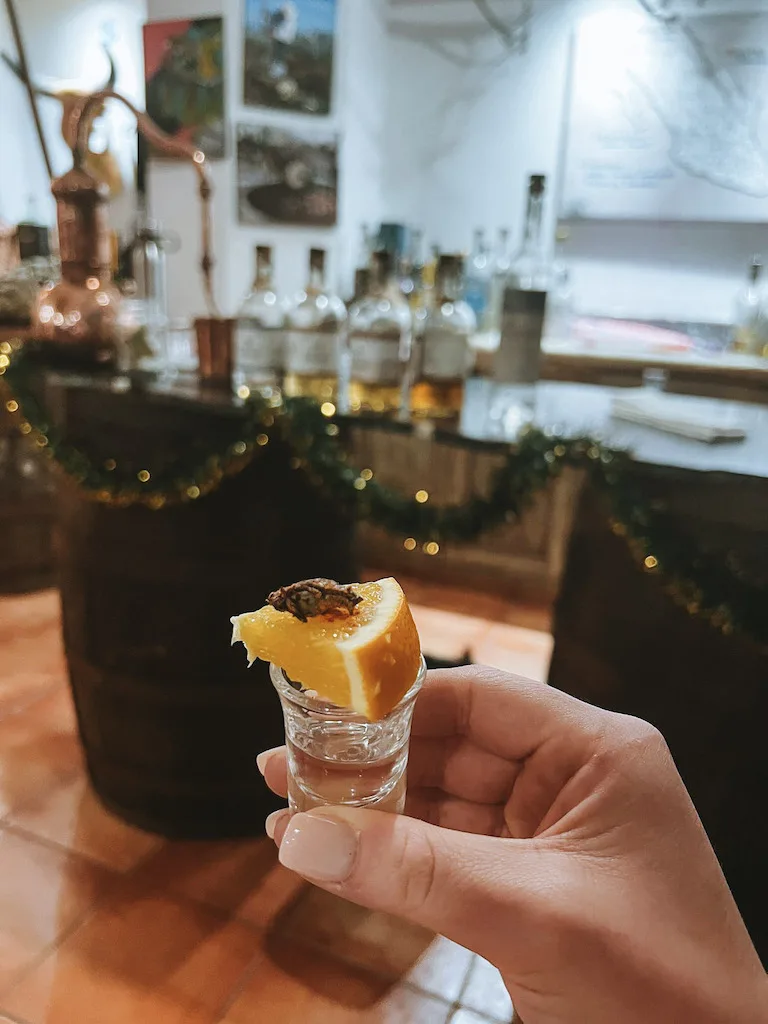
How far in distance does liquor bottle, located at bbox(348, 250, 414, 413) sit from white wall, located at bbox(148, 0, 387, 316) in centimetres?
116

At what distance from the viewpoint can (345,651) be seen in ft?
1.62

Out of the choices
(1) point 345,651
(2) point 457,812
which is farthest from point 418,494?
(1) point 345,651

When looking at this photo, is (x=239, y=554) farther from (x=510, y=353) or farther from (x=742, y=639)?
(x=742, y=639)

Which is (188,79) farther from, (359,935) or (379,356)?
(359,935)

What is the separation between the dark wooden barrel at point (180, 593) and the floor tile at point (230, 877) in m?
0.09

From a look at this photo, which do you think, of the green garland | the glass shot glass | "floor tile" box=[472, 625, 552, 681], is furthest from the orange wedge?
"floor tile" box=[472, 625, 552, 681]

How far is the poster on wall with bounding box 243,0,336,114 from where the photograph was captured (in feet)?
8.59

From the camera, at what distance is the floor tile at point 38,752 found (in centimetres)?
175

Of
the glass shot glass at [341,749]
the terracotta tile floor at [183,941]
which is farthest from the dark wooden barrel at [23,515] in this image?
the glass shot glass at [341,749]

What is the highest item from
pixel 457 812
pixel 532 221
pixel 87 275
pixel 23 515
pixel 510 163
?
pixel 510 163

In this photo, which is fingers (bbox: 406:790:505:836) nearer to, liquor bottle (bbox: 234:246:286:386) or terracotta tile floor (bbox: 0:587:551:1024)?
terracotta tile floor (bbox: 0:587:551:1024)

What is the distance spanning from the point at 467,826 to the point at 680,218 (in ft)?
9.02

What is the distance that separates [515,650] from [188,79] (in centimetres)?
220

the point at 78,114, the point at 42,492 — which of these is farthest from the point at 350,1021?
the point at 42,492
